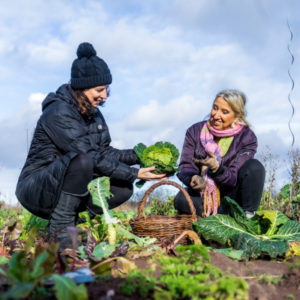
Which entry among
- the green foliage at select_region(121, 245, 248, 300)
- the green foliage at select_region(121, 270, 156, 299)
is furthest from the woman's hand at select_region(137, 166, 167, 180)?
the green foliage at select_region(121, 270, 156, 299)

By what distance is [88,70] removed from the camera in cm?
467

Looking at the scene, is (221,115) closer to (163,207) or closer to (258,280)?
(258,280)

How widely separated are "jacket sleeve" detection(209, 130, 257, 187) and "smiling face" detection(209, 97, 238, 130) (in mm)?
282

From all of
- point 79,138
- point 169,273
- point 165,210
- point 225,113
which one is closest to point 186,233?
point 169,273

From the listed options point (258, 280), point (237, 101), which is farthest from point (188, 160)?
point (258, 280)

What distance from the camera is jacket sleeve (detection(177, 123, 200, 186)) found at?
5297 millimetres

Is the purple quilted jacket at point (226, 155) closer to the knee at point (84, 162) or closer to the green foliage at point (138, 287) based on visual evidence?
the knee at point (84, 162)

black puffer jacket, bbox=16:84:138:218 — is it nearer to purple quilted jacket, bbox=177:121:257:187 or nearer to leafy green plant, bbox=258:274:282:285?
purple quilted jacket, bbox=177:121:257:187

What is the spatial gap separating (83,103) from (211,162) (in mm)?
1548

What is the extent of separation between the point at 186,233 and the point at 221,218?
0.82 metres

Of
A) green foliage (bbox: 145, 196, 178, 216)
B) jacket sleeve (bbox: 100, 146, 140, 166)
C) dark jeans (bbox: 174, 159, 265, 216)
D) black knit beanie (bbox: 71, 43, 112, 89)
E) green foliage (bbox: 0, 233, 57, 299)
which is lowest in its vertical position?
green foliage (bbox: 0, 233, 57, 299)

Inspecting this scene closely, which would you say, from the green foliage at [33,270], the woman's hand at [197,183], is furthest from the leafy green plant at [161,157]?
the green foliage at [33,270]

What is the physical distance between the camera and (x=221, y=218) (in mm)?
4660

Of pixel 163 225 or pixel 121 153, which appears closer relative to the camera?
pixel 163 225
